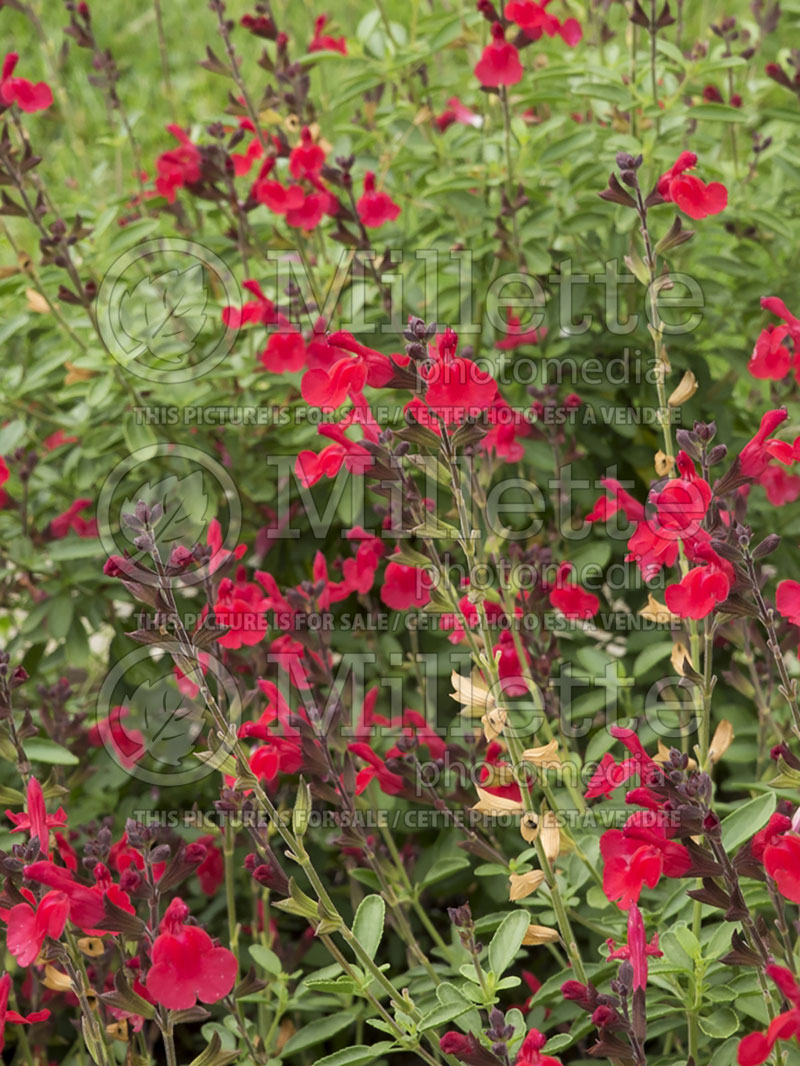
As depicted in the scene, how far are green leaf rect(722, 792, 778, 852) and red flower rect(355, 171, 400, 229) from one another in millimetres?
1654

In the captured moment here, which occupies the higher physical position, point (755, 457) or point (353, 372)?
point (353, 372)

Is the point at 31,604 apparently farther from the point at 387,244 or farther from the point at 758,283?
the point at 758,283

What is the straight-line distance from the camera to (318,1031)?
6.68 ft

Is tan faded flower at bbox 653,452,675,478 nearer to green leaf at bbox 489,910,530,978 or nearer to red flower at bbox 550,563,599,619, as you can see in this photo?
red flower at bbox 550,563,599,619

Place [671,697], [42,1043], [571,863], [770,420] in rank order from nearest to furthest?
[770,420] < [571,863] < [42,1043] < [671,697]

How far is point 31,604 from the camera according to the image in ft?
10.4

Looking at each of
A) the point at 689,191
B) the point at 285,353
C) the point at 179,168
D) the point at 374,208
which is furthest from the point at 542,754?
the point at 179,168

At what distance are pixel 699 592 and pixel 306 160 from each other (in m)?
1.71

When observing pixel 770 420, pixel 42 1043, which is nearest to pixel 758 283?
pixel 770 420

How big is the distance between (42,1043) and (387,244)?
2.08 metres

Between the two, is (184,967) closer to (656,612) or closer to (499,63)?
(656,612)

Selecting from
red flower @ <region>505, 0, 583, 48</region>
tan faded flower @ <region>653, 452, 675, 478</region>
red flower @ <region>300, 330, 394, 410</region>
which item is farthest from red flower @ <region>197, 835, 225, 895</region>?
red flower @ <region>505, 0, 583, 48</region>

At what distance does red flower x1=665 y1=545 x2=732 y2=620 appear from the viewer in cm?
162

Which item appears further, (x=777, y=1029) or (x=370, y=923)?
(x=370, y=923)
